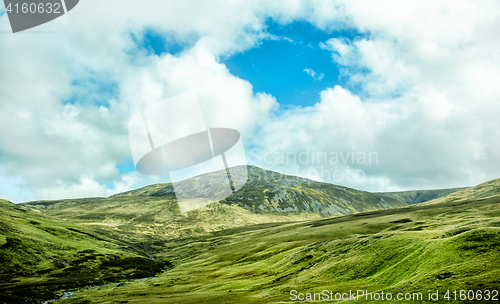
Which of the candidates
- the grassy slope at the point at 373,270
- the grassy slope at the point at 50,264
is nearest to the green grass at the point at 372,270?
the grassy slope at the point at 373,270

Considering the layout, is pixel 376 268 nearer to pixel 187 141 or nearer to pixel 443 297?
pixel 443 297

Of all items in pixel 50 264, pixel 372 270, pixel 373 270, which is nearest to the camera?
pixel 373 270

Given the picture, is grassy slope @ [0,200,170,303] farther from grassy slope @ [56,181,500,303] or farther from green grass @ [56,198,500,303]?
grassy slope @ [56,181,500,303]

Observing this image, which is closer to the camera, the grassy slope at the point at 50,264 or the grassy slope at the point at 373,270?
the grassy slope at the point at 373,270

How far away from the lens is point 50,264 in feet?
404

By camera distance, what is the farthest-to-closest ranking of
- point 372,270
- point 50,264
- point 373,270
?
point 50,264, point 372,270, point 373,270

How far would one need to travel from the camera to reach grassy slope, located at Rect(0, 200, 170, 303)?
89.9 meters

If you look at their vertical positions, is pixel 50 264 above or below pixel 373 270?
above

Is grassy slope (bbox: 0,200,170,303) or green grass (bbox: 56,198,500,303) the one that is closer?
Answer: green grass (bbox: 56,198,500,303)

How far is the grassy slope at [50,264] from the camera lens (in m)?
89.9

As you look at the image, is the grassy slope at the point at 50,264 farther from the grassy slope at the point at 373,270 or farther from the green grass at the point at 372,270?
the grassy slope at the point at 373,270

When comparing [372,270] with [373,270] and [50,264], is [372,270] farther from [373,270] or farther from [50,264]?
[50,264]

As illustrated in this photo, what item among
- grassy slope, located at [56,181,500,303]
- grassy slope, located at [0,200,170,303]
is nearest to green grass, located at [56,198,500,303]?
grassy slope, located at [56,181,500,303]

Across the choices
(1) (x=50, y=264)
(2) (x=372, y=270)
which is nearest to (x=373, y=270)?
(2) (x=372, y=270)
